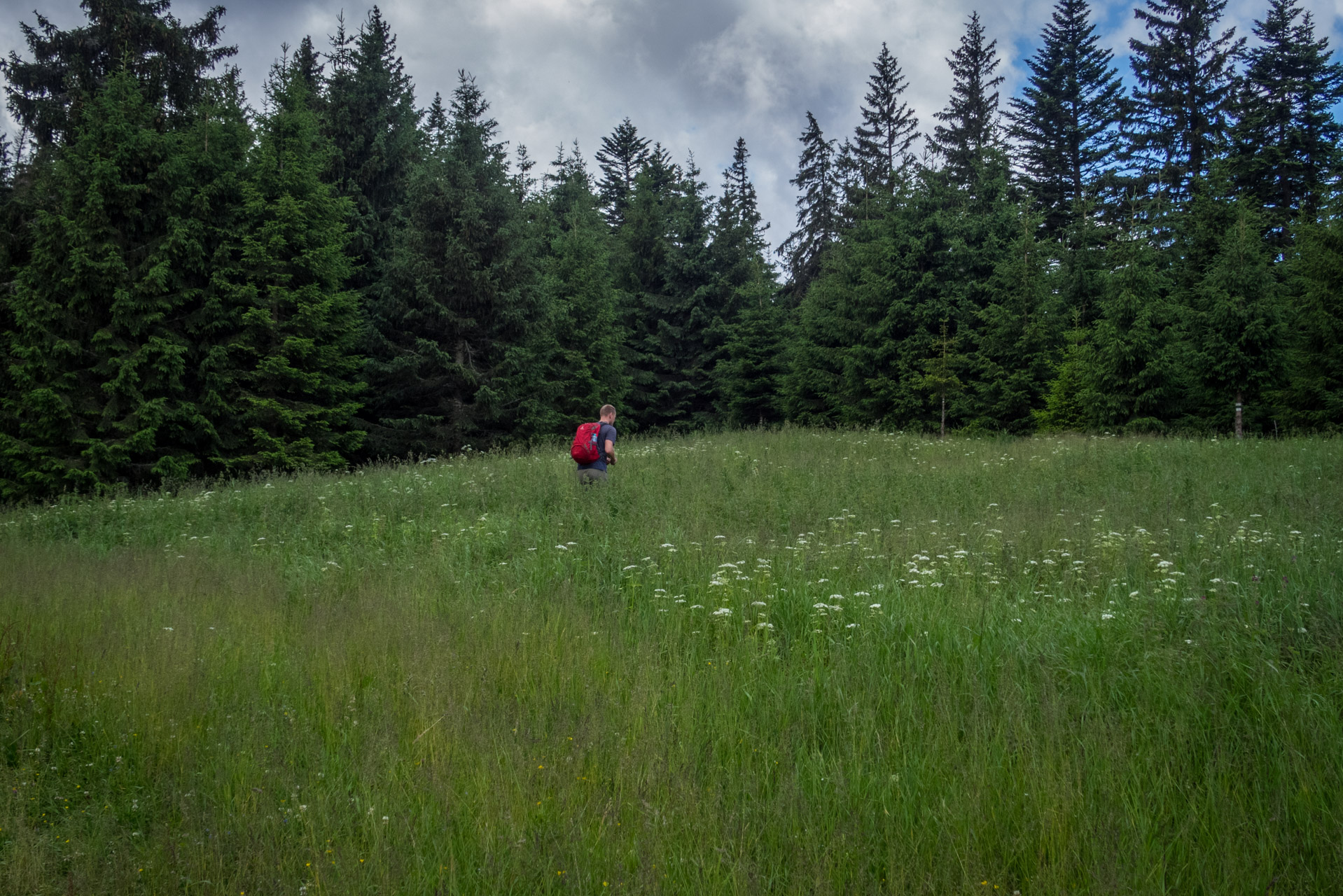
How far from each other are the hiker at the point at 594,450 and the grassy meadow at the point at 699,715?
2.16m

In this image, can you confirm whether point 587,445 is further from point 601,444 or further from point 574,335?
point 574,335

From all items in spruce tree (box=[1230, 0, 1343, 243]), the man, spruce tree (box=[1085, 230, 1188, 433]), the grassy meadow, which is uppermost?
spruce tree (box=[1230, 0, 1343, 243])

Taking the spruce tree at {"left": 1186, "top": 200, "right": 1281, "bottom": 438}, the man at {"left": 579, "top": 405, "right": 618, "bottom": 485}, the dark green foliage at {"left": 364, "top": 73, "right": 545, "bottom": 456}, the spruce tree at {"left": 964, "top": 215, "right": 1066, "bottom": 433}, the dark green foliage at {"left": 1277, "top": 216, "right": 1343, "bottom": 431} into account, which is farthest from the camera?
the spruce tree at {"left": 964, "top": 215, "right": 1066, "bottom": 433}

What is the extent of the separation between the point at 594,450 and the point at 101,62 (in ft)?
68.9

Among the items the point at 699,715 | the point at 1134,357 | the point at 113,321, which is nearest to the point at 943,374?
the point at 1134,357

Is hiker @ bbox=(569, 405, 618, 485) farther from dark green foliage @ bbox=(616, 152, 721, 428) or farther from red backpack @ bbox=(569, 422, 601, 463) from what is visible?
dark green foliage @ bbox=(616, 152, 721, 428)

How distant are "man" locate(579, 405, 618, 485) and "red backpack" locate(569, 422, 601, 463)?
0.04m

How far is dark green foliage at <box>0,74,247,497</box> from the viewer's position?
16750 millimetres

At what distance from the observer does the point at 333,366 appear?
2062 cm

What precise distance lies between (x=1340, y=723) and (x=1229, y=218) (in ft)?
79.1

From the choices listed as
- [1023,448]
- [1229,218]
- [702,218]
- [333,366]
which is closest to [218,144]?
[333,366]

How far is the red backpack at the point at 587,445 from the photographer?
9859 millimetres

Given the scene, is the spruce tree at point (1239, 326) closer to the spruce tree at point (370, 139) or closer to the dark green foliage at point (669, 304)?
the dark green foliage at point (669, 304)

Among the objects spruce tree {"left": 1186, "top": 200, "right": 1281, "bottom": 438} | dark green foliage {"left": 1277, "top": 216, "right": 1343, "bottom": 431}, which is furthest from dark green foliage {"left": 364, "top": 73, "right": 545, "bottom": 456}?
dark green foliage {"left": 1277, "top": 216, "right": 1343, "bottom": 431}
